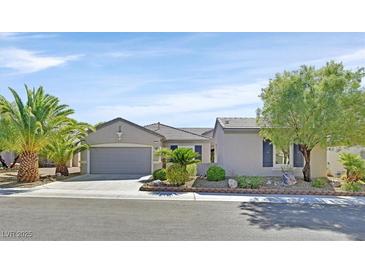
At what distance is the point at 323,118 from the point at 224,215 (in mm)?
7131

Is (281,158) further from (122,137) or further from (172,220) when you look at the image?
(172,220)

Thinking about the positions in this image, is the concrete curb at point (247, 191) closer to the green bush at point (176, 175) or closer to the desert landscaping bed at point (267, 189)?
the desert landscaping bed at point (267, 189)

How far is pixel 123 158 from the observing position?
73.9 ft

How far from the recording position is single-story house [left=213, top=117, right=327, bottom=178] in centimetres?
1808

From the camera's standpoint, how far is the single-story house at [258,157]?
59.3ft

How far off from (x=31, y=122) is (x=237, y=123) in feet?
35.0

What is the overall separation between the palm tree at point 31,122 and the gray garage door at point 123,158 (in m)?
4.60

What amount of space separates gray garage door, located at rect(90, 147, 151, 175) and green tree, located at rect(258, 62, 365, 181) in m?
9.33

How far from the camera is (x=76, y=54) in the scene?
38.0 feet

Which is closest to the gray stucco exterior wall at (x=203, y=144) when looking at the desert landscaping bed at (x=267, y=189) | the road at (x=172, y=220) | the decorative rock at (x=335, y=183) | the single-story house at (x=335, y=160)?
the single-story house at (x=335, y=160)

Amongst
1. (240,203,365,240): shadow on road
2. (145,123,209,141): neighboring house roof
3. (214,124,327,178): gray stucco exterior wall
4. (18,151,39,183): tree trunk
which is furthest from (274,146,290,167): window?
(18,151,39,183): tree trunk

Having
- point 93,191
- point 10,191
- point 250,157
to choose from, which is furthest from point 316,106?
point 10,191
